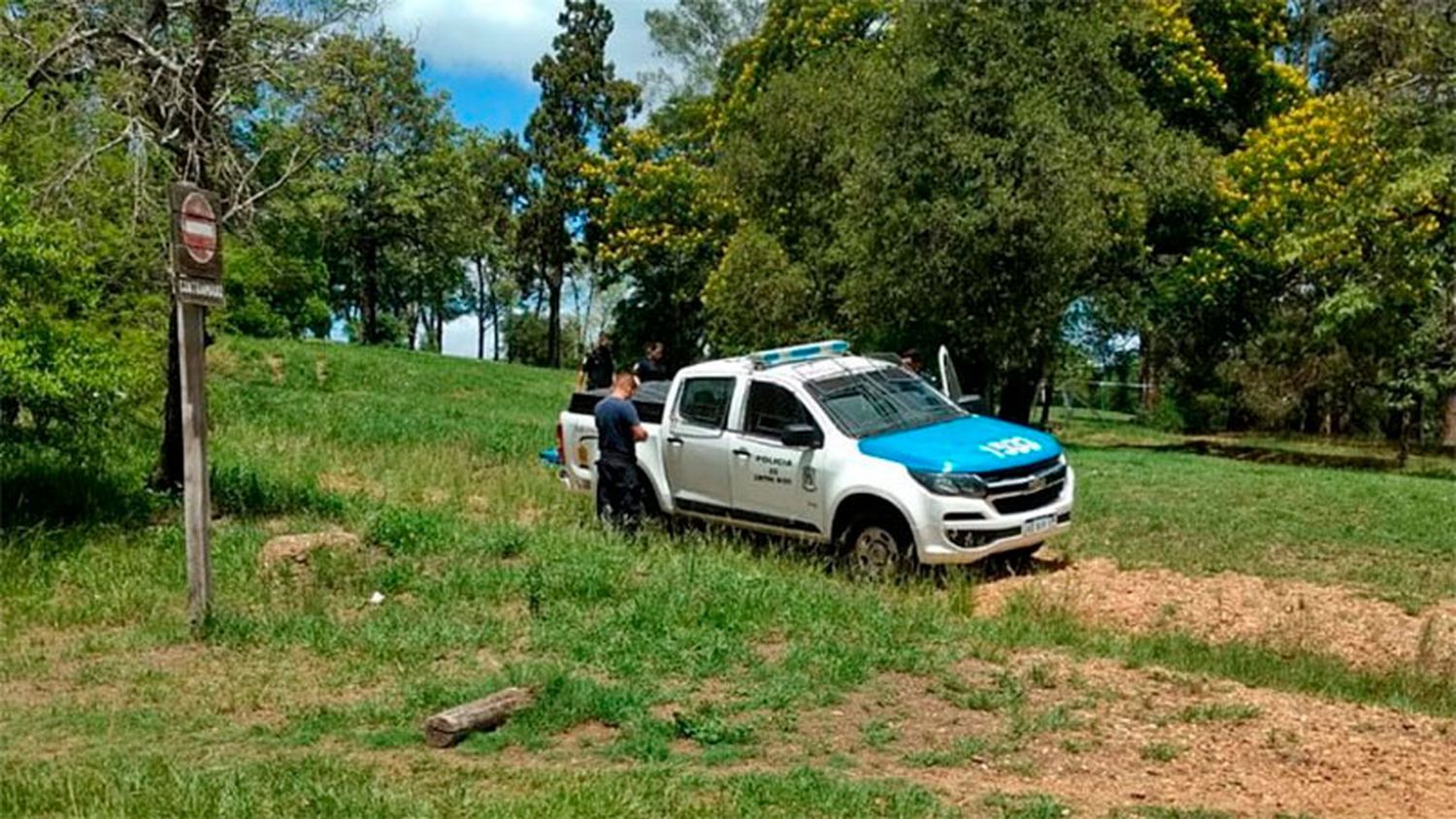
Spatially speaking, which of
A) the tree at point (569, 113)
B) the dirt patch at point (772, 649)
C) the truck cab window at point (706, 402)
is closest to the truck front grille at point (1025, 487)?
the truck cab window at point (706, 402)

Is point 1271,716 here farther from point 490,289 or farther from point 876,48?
point 490,289

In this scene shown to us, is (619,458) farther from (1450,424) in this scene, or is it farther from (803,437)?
(1450,424)

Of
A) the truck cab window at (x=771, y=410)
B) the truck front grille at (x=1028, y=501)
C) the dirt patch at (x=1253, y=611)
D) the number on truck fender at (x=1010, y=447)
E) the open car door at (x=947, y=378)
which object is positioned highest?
the open car door at (x=947, y=378)

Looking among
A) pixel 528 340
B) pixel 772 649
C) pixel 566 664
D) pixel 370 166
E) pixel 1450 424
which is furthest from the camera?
pixel 528 340

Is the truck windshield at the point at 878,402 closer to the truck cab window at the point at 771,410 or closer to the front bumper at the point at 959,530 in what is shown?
the truck cab window at the point at 771,410

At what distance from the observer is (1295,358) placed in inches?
1211

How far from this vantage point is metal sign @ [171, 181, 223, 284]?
7.80 m

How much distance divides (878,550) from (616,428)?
9.50ft

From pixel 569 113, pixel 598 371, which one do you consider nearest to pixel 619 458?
pixel 598 371

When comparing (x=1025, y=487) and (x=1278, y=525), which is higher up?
(x=1025, y=487)

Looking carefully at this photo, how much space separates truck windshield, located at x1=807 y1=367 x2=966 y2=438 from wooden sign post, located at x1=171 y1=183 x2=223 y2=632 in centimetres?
530

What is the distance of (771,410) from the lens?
1145 centimetres

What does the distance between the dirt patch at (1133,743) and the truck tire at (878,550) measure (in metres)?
3.11

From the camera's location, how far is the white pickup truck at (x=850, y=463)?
32.8ft
